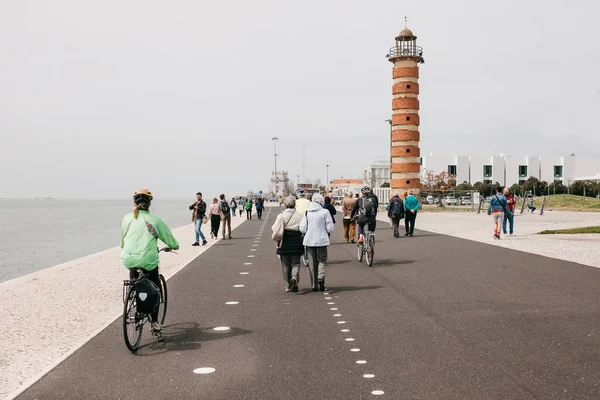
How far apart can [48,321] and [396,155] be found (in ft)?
171

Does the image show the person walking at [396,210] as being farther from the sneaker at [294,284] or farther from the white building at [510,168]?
the white building at [510,168]

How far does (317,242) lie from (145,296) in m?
4.56

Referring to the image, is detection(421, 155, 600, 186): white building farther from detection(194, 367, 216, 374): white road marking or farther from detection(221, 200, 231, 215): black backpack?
detection(194, 367, 216, 374): white road marking

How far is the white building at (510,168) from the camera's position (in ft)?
385

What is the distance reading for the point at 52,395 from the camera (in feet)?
17.2

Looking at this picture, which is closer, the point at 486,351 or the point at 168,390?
the point at 168,390

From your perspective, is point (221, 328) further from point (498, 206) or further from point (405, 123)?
point (405, 123)

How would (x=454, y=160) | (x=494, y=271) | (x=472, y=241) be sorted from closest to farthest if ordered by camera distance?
(x=494, y=271) < (x=472, y=241) < (x=454, y=160)

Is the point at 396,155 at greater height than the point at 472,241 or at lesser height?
greater

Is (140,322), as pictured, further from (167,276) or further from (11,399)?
(167,276)

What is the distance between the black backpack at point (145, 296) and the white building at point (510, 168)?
111454 mm

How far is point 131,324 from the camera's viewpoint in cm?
670

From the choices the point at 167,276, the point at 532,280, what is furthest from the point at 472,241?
the point at 167,276

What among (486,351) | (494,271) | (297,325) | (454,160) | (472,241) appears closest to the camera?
(486,351)
